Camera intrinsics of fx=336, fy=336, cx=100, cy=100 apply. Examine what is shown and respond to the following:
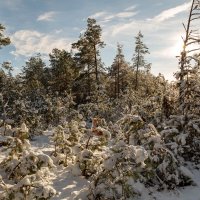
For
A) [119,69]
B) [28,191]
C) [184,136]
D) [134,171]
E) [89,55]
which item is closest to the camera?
[28,191]

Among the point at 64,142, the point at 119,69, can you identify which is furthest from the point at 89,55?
the point at 64,142

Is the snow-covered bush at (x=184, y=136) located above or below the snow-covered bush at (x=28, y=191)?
above

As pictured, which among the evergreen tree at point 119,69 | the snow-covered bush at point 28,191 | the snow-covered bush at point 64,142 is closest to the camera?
Answer: the snow-covered bush at point 28,191

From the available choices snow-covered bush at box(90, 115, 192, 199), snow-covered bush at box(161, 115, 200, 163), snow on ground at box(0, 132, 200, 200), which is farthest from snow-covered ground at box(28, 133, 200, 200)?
snow-covered bush at box(161, 115, 200, 163)

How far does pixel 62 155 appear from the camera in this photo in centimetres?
1168

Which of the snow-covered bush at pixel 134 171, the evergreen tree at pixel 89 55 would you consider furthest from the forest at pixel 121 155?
the evergreen tree at pixel 89 55

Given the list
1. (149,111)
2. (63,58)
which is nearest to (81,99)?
(63,58)

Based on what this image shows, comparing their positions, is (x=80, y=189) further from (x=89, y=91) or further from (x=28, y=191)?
(x=89, y=91)

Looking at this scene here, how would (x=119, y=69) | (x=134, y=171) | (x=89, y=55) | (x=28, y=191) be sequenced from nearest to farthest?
1. (x=28, y=191)
2. (x=134, y=171)
3. (x=89, y=55)
4. (x=119, y=69)

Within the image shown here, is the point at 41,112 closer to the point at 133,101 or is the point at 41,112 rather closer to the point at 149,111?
the point at 133,101

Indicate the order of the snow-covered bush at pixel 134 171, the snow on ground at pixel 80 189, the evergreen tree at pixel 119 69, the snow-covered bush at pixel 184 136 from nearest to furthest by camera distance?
the snow-covered bush at pixel 134 171
the snow on ground at pixel 80 189
the snow-covered bush at pixel 184 136
the evergreen tree at pixel 119 69

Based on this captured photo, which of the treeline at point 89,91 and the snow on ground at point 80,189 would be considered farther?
the treeline at point 89,91

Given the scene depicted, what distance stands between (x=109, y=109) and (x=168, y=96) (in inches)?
490

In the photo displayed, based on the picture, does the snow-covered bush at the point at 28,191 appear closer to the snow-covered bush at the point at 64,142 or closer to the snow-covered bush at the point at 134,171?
the snow-covered bush at the point at 134,171
